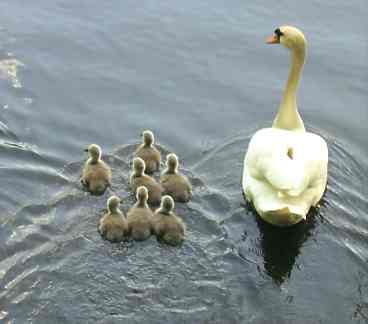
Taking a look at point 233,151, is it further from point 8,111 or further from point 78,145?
point 8,111

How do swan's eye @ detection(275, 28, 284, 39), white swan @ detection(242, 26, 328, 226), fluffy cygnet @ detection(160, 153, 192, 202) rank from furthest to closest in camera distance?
swan's eye @ detection(275, 28, 284, 39), fluffy cygnet @ detection(160, 153, 192, 202), white swan @ detection(242, 26, 328, 226)

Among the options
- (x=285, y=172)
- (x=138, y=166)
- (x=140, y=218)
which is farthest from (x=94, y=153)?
(x=285, y=172)

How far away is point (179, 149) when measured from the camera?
984 cm

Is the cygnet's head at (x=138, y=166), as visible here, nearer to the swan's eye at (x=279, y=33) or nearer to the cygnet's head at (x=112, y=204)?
the cygnet's head at (x=112, y=204)

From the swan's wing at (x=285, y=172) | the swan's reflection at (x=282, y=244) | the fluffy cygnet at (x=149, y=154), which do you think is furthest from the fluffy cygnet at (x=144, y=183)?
the swan's wing at (x=285, y=172)

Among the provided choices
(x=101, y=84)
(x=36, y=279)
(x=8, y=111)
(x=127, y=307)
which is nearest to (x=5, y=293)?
(x=36, y=279)

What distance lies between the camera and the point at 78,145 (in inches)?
382

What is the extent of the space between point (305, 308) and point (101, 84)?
5074 millimetres

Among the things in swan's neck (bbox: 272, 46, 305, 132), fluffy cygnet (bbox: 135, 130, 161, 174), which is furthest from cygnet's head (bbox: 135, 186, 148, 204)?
swan's neck (bbox: 272, 46, 305, 132)

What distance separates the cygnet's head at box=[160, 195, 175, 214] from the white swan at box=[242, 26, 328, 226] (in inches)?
36.2

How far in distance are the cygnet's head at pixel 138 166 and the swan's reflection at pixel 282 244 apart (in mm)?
1335

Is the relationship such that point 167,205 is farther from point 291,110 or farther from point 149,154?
point 291,110

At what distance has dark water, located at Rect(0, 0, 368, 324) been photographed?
721 cm

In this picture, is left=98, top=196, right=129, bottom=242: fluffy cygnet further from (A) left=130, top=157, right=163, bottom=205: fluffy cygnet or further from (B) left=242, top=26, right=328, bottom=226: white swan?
(B) left=242, top=26, right=328, bottom=226: white swan
